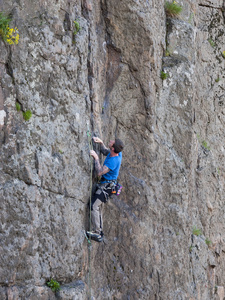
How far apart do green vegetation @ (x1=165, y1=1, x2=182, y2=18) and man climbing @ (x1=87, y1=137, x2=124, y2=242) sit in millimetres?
4587

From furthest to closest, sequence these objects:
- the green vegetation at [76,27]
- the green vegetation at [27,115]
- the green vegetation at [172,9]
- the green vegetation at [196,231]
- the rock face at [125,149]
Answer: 1. the green vegetation at [196,231]
2. the green vegetation at [172,9]
3. the green vegetation at [76,27]
4. the green vegetation at [27,115]
5. the rock face at [125,149]

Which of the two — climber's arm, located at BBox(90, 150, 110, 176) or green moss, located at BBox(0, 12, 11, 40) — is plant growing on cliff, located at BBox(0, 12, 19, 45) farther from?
climber's arm, located at BBox(90, 150, 110, 176)

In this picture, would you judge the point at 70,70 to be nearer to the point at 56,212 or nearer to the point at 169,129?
the point at 56,212

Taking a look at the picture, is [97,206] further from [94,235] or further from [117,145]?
[117,145]

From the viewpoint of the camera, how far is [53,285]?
7898 mm

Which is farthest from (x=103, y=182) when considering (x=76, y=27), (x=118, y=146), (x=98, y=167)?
(x=76, y=27)

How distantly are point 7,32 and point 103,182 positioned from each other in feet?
10.9

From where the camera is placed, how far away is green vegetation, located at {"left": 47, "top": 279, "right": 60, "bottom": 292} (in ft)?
25.8

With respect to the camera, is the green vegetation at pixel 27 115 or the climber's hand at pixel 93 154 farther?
the climber's hand at pixel 93 154

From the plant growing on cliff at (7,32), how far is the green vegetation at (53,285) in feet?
12.9

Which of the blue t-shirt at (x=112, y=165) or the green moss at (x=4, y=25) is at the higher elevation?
the green moss at (x=4, y=25)

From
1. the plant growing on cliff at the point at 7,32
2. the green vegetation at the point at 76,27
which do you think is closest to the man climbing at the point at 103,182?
the green vegetation at the point at 76,27

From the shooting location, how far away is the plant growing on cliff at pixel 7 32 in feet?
24.3

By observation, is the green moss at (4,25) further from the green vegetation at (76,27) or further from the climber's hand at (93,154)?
the climber's hand at (93,154)
